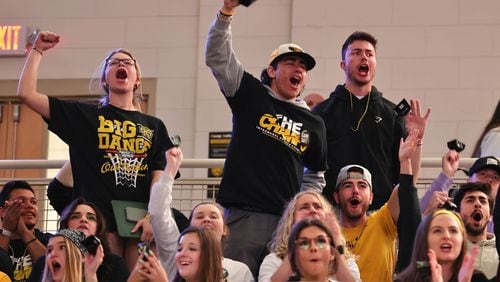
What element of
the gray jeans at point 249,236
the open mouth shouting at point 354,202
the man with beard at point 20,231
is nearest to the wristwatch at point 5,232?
the man with beard at point 20,231

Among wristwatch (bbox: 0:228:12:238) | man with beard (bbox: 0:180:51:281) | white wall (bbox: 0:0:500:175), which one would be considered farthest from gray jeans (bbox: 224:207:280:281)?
white wall (bbox: 0:0:500:175)

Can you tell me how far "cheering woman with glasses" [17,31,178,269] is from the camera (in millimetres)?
6801

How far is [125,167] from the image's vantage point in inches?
270

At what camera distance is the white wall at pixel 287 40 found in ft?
32.8

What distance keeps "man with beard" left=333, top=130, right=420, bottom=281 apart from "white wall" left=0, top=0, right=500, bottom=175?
313 cm

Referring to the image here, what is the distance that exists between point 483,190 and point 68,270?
220cm

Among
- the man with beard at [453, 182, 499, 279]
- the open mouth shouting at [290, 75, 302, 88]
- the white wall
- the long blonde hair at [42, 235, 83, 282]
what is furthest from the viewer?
the white wall

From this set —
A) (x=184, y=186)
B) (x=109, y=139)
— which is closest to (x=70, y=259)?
(x=109, y=139)

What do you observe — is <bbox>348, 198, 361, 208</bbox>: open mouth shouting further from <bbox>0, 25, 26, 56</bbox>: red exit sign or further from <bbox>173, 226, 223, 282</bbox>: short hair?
<bbox>0, 25, 26, 56</bbox>: red exit sign

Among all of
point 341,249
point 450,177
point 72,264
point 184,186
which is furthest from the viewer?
point 184,186

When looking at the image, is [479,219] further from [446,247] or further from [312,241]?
[312,241]

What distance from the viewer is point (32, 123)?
10844mm

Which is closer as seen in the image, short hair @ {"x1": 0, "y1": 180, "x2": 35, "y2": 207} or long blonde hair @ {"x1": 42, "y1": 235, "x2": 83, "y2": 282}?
long blonde hair @ {"x1": 42, "y1": 235, "x2": 83, "y2": 282}

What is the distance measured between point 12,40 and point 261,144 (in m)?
4.64
